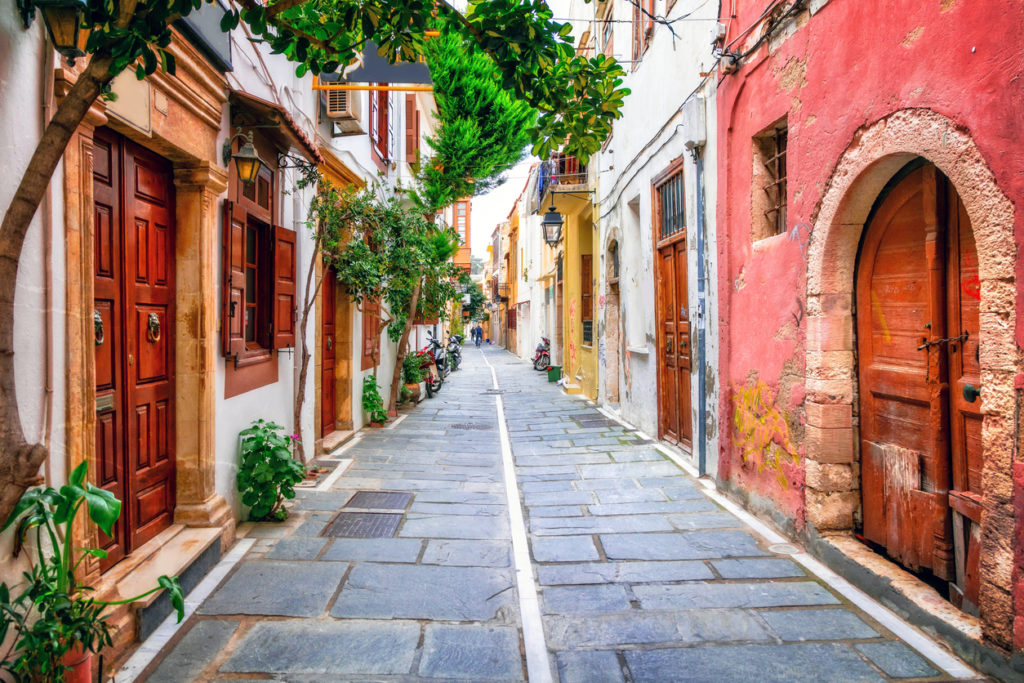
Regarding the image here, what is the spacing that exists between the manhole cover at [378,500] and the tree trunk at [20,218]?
356 cm

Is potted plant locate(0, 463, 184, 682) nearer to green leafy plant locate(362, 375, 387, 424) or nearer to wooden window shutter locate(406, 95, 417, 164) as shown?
green leafy plant locate(362, 375, 387, 424)

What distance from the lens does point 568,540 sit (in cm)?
466

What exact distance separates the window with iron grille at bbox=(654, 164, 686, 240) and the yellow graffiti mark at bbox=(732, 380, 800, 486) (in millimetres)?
2577

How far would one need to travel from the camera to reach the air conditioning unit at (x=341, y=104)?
298 inches

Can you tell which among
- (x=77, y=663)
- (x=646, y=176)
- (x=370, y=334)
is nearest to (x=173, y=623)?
(x=77, y=663)

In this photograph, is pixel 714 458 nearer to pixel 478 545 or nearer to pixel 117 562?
pixel 478 545

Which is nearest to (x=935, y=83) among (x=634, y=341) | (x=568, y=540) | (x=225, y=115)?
(x=568, y=540)

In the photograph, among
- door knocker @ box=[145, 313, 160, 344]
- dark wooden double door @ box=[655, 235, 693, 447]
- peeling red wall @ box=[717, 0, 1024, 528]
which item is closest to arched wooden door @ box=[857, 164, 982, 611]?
peeling red wall @ box=[717, 0, 1024, 528]

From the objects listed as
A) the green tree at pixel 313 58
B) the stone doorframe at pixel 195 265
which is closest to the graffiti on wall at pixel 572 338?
the stone doorframe at pixel 195 265

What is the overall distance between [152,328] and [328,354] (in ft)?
15.5

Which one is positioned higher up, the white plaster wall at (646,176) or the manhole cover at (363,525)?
→ the white plaster wall at (646,176)

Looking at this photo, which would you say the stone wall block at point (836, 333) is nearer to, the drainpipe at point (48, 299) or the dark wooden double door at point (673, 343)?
the dark wooden double door at point (673, 343)

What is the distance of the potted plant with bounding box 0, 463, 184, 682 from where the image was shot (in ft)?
7.10

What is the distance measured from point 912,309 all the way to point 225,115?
15.5 feet
